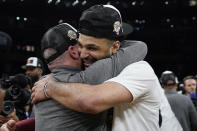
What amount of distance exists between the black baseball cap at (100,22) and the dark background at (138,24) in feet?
33.9

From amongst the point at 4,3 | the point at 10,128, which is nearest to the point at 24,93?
the point at 10,128

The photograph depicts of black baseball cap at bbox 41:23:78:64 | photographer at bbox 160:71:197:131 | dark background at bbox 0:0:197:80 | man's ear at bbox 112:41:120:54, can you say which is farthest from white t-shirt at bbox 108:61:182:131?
dark background at bbox 0:0:197:80

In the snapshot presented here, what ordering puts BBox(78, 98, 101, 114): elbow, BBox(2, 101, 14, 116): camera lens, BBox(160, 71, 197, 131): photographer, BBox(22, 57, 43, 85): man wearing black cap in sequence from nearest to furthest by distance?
BBox(78, 98, 101, 114): elbow
BBox(2, 101, 14, 116): camera lens
BBox(160, 71, 197, 131): photographer
BBox(22, 57, 43, 85): man wearing black cap

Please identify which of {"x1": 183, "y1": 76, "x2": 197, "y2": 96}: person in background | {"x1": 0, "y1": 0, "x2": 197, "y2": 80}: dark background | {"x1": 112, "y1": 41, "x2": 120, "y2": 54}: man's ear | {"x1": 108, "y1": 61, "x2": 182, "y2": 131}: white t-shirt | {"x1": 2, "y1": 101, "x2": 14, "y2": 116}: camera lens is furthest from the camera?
{"x1": 0, "y1": 0, "x2": 197, "y2": 80}: dark background

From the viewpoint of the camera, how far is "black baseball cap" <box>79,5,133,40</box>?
1.45m

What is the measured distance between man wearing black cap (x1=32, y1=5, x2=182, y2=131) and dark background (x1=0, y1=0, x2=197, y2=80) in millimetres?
10340

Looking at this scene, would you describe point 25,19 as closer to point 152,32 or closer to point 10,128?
point 152,32

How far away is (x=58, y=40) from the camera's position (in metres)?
1.43

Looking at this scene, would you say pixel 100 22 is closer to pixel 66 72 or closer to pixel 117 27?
pixel 117 27

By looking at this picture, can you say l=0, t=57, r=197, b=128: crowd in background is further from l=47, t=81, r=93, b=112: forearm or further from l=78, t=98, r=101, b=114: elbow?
l=78, t=98, r=101, b=114: elbow

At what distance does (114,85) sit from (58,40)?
0.33 m

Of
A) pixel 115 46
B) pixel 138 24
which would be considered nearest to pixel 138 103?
pixel 115 46

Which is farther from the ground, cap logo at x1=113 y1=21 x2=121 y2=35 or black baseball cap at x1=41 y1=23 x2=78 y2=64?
cap logo at x1=113 y1=21 x2=121 y2=35

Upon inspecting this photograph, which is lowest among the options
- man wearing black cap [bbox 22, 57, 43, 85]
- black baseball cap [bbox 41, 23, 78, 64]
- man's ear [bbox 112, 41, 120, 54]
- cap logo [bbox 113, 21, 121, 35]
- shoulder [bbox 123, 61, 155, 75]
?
man wearing black cap [bbox 22, 57, 43, 85]
